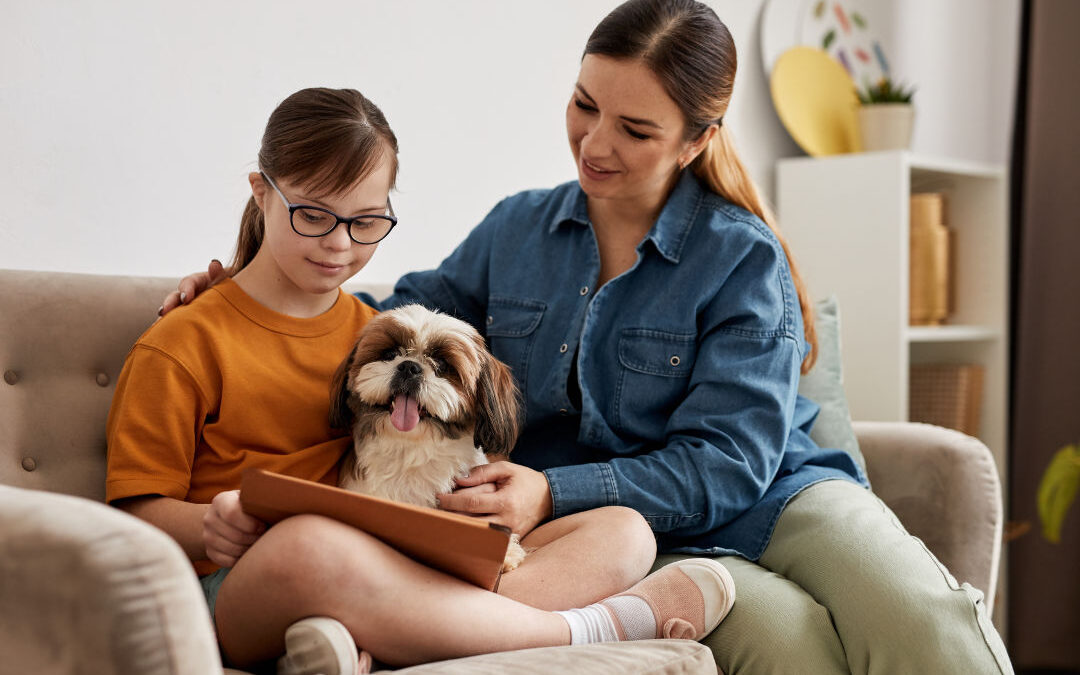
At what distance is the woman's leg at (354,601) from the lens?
43.4 inches

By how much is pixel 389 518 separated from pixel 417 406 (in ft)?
0.79

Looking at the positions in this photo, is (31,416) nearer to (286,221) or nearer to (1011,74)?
(286,221)

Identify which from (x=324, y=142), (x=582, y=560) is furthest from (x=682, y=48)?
(x=582, y=560)

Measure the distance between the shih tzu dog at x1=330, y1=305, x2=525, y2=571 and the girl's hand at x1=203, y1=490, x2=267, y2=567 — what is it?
0.25 metres

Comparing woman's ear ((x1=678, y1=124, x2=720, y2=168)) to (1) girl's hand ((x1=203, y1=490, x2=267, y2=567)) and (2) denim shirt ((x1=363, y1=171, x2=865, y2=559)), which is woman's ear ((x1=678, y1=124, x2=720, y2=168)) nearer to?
(2) denim shirt ((x1=363, y1=171, x2=865, y2=559))

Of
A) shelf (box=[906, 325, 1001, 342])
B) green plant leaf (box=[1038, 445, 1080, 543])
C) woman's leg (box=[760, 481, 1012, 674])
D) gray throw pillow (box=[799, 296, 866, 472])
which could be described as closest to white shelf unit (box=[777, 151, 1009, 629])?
shelf (box=[906, 325, 1001, 342])

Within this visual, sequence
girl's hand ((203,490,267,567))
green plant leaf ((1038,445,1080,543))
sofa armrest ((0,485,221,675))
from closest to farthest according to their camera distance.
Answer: sofa armrest ((0,485,221,675)), girl's hand ((203,490,267,567)), green plant leaf ((1038,445,1080,543))

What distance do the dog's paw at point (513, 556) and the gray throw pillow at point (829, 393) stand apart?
70cm

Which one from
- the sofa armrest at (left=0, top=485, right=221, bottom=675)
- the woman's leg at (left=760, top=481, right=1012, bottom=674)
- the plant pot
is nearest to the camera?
the sofa armrest at (left=0, top=485, right=221, bottom=675)

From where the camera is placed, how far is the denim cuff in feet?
5.05

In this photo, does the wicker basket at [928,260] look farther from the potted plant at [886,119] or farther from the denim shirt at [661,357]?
the denim shirt at [661,357]

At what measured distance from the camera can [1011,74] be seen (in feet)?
11.6

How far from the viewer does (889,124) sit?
2990mm

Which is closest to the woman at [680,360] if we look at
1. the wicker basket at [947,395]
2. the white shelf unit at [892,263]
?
the white shelf unit at [892,263]
